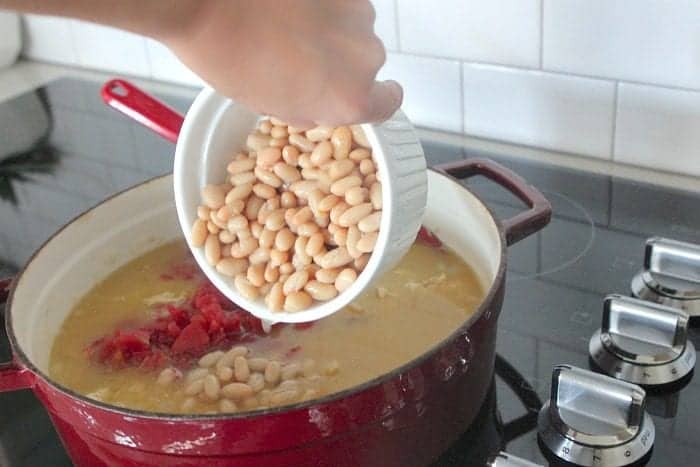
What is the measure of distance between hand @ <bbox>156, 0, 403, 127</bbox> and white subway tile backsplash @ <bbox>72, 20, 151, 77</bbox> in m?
0.82

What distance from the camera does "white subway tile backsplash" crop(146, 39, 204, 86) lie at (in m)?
1.18

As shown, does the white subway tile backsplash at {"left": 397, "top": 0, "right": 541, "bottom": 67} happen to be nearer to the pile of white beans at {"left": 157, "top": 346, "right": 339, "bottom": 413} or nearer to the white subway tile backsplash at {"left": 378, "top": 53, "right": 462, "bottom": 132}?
the white subway tile backsplash at {"left": 378, "top": 53, "right": 462, "bottom": 132}

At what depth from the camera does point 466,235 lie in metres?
0.73

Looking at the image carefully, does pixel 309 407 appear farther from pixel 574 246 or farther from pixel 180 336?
pixel 574 246

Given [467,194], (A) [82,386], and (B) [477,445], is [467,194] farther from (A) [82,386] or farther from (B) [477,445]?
(A) [82,386]

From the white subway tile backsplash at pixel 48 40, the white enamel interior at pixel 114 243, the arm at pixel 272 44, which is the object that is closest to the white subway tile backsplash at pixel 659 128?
the white enamel interior at pixel 114 243

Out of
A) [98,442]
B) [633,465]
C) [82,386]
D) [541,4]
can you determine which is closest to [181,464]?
[98,442]

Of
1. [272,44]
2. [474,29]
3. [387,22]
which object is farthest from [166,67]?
[272,44]

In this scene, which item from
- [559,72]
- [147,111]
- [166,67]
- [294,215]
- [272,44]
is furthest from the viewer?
[166,67]

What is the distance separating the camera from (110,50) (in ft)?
4.17

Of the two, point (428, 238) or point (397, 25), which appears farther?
point (397, 25)

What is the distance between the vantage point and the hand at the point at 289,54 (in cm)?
41

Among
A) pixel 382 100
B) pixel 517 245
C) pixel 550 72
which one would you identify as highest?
pixel 382 100

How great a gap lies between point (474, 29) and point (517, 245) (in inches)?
9.4
